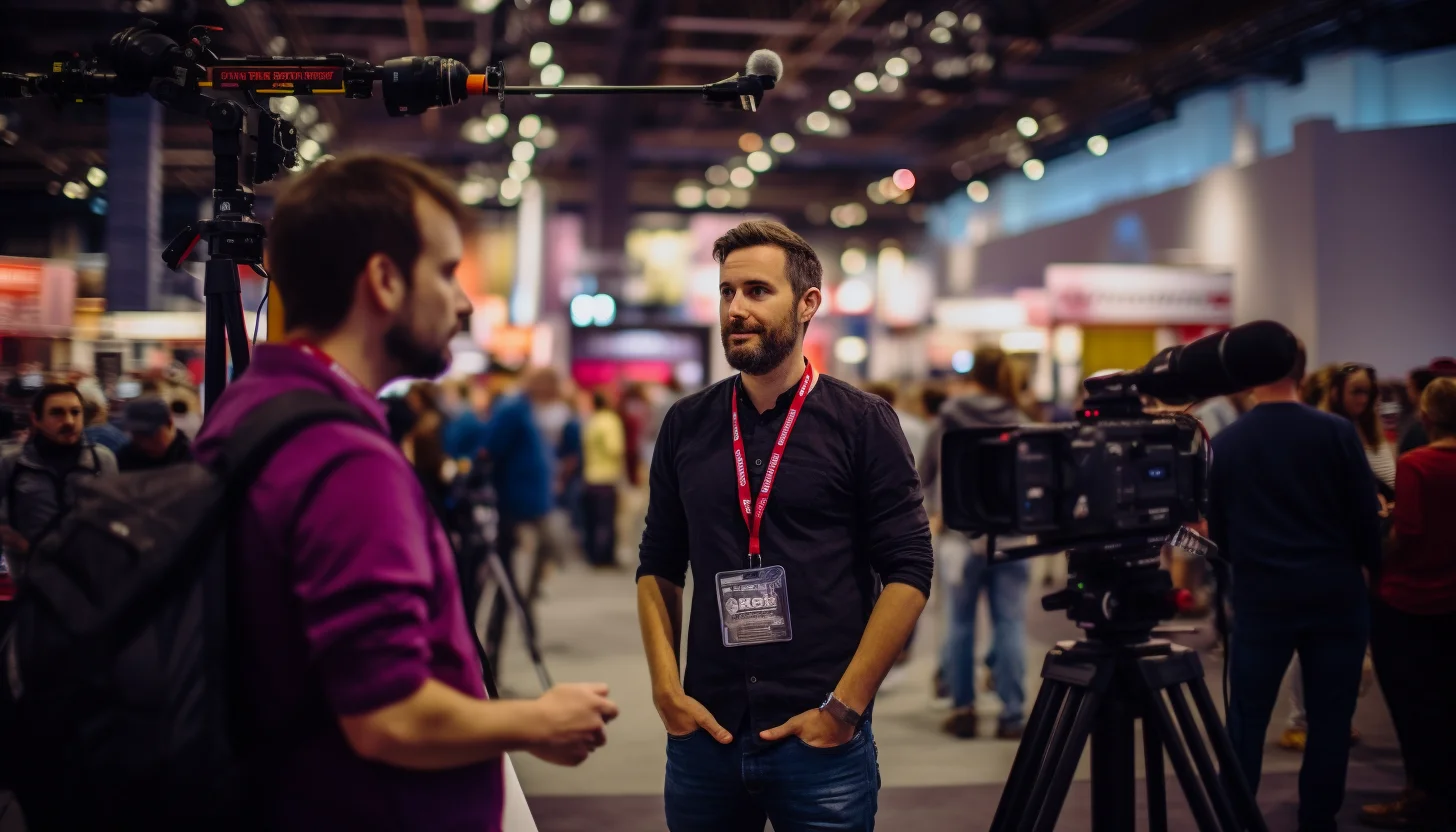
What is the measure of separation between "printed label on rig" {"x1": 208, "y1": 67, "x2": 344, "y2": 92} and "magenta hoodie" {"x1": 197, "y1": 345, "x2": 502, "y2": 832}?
4.59 ft

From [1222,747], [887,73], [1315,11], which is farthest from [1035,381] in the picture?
[1222,747]

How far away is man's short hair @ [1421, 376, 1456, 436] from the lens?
3844mm

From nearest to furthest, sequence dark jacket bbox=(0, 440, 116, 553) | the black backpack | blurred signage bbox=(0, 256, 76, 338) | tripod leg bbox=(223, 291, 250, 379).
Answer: the black backpack < tripod leg bbox=(223, 291, 250, 379) < dark jacket bbox=(0, 440, 116, 553) < blurred signage bbox=(0, 256, 76, 338)

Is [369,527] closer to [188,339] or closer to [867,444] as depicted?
[867,444]

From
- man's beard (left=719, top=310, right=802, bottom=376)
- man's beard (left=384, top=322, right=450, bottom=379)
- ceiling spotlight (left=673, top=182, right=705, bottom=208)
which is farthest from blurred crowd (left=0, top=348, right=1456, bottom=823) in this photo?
ceiling spotlight (left=673, top=182, right=705, bottom=208)

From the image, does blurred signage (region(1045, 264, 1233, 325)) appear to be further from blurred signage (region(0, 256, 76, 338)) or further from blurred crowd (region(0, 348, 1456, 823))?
blurred signage (region(0, 256, 76, 338))

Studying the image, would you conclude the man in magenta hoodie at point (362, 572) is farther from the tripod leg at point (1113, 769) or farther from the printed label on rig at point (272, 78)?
the printed label on rig at point (272, 78)

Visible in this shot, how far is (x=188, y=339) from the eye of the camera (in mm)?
7672

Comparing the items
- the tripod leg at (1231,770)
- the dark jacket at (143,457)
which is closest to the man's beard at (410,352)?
the tripod leg at (1231,770)

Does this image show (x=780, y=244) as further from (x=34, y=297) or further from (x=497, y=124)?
(x=497, y=124)

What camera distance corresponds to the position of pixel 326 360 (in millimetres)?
1198

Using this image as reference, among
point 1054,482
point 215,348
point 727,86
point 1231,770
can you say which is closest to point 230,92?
point 215,348

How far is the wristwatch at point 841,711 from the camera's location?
1840 mm

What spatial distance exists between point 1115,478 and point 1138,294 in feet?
28.4
